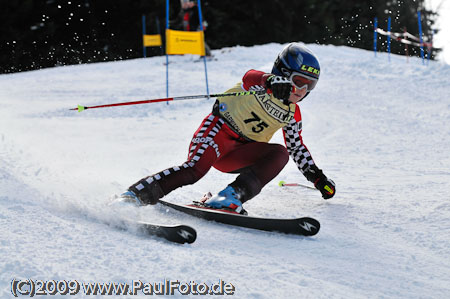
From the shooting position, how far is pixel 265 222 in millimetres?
2303

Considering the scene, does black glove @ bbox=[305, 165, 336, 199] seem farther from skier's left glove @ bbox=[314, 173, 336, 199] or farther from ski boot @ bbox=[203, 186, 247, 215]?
ski boot @ bbox=[203, 186, 247, 215]

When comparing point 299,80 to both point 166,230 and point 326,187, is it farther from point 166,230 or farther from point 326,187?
point 166,230

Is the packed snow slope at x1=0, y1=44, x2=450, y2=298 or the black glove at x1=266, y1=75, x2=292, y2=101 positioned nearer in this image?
the packed snow slope at x1=0, y1=44, x2=450, y2=298

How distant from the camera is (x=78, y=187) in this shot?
2664 millimetres

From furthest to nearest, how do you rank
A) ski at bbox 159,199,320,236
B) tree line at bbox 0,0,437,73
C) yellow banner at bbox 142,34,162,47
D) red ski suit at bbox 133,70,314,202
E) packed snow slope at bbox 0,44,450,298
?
tree line at bbox 0,0,437,73
yellow banner at bbox 142,34,162,47
red ski suit at bbox 133,70,314,202
ski at bbox 159,199,320,236
packed snow slope at bbox 0,44,450,298

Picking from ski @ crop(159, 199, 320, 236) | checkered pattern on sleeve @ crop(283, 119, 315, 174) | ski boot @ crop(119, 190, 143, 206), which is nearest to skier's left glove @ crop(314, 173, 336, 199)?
checkered pattern on sleeve @ crop(283, 119, 315, 174)

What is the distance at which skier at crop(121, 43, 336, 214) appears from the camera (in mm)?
2537

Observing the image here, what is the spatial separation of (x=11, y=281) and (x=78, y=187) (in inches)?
51.6

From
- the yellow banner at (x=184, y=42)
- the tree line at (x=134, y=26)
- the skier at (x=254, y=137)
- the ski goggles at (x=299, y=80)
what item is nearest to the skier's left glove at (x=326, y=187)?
the skier at (x=254, y=137)

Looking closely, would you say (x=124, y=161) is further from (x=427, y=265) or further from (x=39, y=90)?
(x=39, y=90)

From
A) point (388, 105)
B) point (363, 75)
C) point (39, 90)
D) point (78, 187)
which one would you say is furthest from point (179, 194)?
point (363, 75)

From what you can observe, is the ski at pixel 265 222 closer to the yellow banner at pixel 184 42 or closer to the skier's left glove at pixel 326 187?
the skier's left glove at pixel 326 187

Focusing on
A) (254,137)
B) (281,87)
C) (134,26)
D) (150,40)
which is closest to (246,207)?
(254,137)

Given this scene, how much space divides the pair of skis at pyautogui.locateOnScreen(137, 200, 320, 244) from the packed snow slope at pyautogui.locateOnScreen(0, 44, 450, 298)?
38 mm
